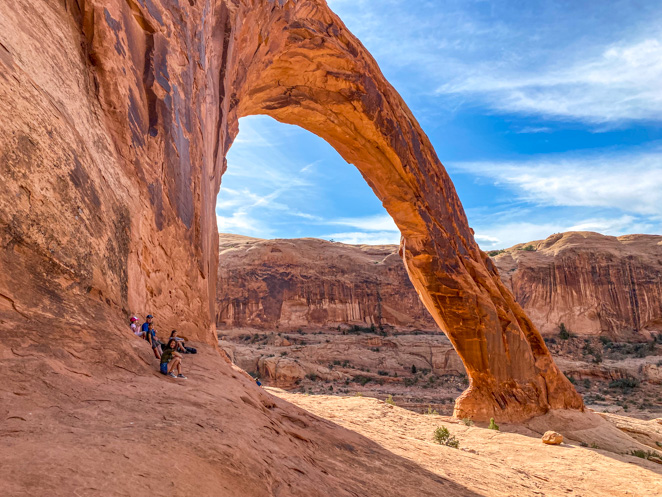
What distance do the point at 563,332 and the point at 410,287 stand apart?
14.7m

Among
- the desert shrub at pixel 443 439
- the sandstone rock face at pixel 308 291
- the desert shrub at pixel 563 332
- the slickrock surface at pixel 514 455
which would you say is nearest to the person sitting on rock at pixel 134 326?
A: the slickrock surface at pixel 514 455

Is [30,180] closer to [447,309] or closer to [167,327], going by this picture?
[167,327]

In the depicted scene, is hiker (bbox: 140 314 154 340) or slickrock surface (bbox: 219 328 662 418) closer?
hiker (bbox: 140 314 154 340)

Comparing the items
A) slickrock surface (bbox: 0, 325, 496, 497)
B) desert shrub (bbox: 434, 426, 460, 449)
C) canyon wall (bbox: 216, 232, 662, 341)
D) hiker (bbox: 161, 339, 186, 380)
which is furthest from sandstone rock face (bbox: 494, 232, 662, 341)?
hiker (bbox: 161, 339, 186, 380)

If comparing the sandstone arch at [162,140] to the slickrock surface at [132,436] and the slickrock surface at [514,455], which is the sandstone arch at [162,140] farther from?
the slickrock surface at [514,455]

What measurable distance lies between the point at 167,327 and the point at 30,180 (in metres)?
3.09

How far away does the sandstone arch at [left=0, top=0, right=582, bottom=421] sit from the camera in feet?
11.1

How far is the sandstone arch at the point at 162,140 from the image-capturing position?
3377 millimetres

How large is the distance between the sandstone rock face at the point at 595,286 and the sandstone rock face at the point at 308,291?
34.6 ft

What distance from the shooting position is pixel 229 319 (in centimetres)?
4053

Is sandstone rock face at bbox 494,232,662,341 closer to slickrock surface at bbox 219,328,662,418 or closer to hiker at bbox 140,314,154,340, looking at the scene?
slickrock surface at bbox 219,328,662,418

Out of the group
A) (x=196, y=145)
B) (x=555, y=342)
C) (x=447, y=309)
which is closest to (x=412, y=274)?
(x=447, y=309)

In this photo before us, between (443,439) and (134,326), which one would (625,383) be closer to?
(443,439)

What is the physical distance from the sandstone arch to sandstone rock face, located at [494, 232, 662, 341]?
26734 mm
